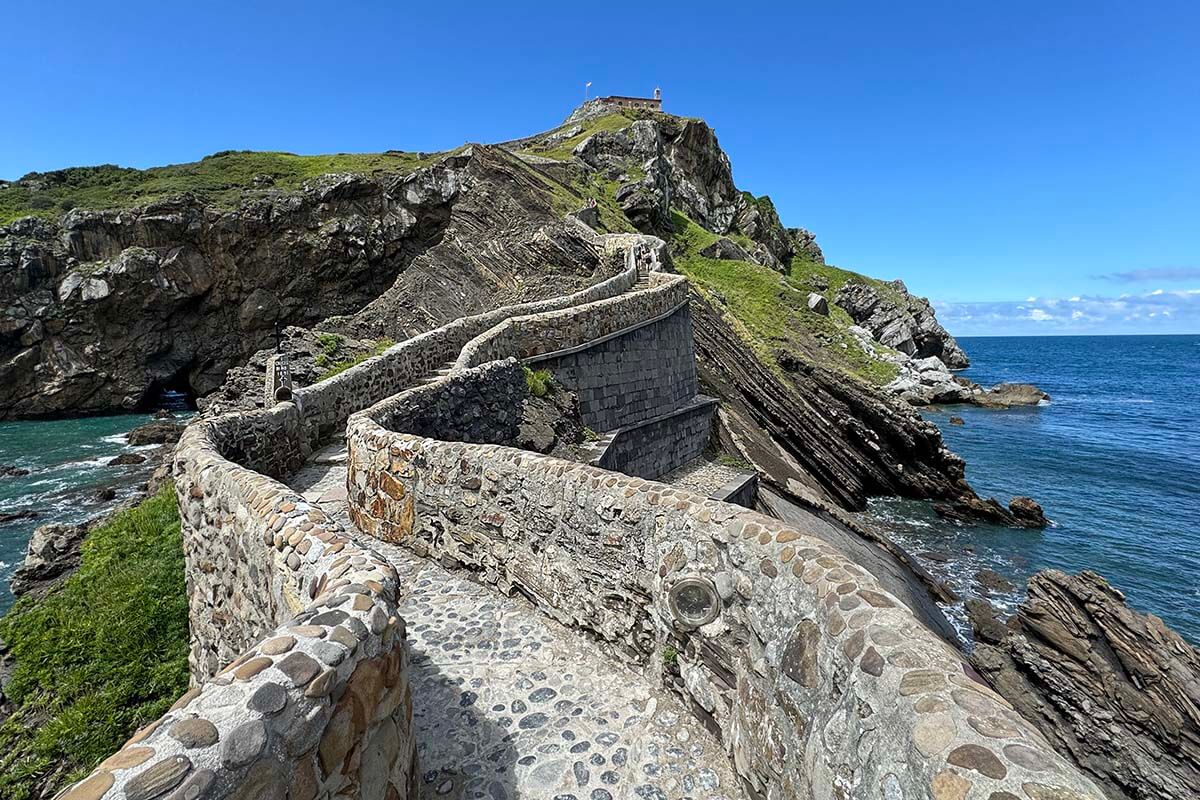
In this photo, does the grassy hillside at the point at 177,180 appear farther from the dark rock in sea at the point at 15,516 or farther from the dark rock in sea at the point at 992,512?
the dark rock in sea at the point at 992,512

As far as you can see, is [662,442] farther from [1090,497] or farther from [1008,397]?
[1008,397]

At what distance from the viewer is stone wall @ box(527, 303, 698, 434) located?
1599 cm

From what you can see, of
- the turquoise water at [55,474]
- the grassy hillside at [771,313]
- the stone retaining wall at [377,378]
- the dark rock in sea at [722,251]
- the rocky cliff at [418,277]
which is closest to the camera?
the stone retaining wall at [377,378]

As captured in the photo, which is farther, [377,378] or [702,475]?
[702,475]

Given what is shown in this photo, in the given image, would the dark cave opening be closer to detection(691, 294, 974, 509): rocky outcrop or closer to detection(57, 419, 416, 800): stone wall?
detection(691, 294, 974, 509): rocky outcrop

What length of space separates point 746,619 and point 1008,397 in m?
58.8

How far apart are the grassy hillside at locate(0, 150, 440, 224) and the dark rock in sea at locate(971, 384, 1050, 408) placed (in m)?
49.8

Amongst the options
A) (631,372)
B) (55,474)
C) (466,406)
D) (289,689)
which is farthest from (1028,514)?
(55,474)

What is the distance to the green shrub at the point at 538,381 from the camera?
563 inches

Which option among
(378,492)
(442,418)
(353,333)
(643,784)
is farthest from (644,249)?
(643,784)

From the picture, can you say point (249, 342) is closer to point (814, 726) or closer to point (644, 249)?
point (644, 249)

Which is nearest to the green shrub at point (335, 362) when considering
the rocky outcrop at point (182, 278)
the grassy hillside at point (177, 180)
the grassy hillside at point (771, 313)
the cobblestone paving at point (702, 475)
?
the cobblestone paving at point (702, 475)

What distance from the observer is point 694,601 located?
172 inches

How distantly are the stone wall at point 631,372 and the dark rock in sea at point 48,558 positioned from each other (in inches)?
461
